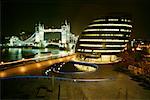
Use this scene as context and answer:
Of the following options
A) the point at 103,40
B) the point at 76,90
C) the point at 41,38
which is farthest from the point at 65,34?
the point at 76,90

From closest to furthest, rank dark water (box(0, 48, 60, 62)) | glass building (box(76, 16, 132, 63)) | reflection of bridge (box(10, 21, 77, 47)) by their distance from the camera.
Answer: glass building (box(76, 16, 132, 63)) < dark water (box(0, 48, 60, 62)) < reflection of bridge (box(10, 21, 77, 47))

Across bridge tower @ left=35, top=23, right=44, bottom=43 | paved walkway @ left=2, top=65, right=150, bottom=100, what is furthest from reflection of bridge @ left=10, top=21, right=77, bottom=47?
paved walkway @ left=2, top=65, right=150, bottom=100

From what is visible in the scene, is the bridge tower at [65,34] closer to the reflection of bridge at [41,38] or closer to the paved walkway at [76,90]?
the reflection of bridge at [41,38]

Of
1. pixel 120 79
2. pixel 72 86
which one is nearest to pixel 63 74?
pixel 72 86

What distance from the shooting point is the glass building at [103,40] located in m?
38.5

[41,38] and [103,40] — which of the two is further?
[41,38]

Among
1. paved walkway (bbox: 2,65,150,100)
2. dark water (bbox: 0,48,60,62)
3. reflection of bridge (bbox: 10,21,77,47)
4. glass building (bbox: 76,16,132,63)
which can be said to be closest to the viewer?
paved walkway (bbox: 2,65,150,100)

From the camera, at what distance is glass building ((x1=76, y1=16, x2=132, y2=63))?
38.5 metres

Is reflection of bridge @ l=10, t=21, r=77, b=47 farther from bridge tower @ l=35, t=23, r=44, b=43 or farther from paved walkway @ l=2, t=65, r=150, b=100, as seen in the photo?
paved walkway @ l=2, t=65, r=150, b=100

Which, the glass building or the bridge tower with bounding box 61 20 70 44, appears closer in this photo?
the glass building

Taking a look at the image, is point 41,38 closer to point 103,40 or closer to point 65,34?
point 65,34

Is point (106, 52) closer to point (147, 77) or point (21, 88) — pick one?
point (147, 77)

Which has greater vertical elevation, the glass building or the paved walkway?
the glass building

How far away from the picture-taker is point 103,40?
3856 centimetres
